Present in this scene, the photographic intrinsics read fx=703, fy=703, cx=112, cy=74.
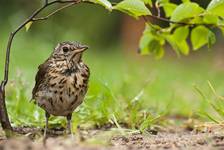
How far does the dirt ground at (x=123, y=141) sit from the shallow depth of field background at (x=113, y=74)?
0.16m

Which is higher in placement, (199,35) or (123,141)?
(199,35)

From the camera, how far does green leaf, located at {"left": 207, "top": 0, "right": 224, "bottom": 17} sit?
4461 millimetres

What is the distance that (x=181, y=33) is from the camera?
522cm

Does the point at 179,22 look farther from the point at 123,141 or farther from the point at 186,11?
the point at 123,141

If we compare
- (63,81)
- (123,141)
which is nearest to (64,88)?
(63,81)

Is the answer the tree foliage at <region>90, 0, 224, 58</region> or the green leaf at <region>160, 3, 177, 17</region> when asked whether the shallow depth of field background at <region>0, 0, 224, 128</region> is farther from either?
the green leaf at <region>160, 3, 177, 17</region>

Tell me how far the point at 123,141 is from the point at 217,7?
41.5 inches

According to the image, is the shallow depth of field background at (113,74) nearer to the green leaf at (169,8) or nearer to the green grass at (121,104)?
the green grass at (121,104)

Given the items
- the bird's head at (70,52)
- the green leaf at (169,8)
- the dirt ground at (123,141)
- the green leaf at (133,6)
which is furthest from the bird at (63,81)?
the green leaf at (169,8)

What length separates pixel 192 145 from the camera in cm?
394

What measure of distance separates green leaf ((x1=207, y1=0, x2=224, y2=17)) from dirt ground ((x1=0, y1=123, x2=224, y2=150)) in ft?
2.44

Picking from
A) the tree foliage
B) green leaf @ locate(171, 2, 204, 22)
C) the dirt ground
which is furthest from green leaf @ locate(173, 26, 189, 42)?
the dirt ground

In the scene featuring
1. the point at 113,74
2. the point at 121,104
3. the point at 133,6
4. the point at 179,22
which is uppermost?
the point at 133,6

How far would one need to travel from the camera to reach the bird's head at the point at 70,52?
4797 millimetres
